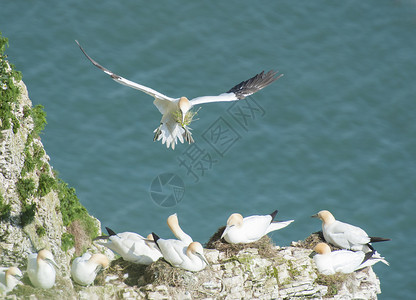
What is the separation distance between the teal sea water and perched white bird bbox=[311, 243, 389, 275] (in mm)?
8661

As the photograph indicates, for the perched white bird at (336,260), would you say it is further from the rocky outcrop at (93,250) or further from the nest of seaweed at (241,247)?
the nest of seaweed at (241,247)

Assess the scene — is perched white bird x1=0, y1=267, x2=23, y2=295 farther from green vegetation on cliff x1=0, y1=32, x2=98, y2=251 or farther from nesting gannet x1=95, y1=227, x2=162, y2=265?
nesting gannet x1=95, y1=227, x2=162, y2=265

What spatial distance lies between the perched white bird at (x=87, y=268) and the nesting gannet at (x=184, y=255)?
3.26 feet

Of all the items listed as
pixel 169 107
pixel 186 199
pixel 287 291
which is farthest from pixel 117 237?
pixel 186 199

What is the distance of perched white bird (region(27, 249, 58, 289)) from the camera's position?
41.0 feet

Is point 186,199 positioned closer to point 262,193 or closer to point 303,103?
point 262,193

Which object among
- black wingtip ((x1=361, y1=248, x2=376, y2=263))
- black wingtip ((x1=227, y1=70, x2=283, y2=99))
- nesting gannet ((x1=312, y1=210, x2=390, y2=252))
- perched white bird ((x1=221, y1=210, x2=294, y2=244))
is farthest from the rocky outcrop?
black wingtip ((x1=227, y1=70, x2=283, y2=99))

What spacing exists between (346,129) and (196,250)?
14.8 m

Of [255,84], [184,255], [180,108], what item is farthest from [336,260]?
[255,84]

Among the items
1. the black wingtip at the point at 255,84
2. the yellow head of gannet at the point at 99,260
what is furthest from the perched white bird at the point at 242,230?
the black wingtip at the point at 255,84

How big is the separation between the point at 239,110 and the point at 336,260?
12860mm

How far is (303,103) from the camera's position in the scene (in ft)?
90.6

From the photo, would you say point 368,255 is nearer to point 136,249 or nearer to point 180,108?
point 136,249

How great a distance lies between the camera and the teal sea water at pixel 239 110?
24312mm
